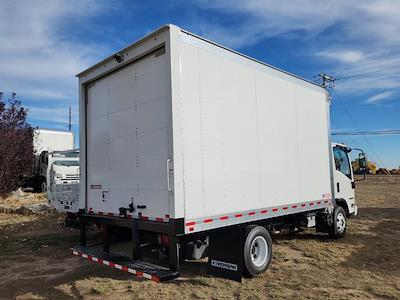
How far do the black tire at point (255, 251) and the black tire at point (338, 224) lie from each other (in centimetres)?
294

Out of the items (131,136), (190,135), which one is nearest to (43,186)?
(131,136)

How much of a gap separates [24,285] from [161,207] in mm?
2761

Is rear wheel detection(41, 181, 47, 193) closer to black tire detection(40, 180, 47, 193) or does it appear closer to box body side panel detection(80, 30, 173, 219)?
black tire detection(40, 180, 47, 193)

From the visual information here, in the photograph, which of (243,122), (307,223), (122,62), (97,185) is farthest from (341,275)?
(122,62)

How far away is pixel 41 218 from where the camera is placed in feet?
43.6

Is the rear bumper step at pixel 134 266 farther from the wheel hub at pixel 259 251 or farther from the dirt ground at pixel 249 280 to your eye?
the wheel hub at pixel 259 251

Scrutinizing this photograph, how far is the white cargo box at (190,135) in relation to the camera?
4949 millimetres

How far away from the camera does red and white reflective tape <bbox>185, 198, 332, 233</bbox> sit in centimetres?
498

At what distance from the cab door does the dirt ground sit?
962 millimetres

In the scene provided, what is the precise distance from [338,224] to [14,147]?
18.2m

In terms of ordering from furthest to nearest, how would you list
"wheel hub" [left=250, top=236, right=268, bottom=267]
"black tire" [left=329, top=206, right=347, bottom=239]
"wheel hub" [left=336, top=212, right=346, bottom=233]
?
"wheel hub" [left=336, top=212, right=346, bottom=233] → "black tire" [left=329, top=206, right=347, bottom=239] → "wheel hub" [left=250, top=236, right=268, bottom=267]

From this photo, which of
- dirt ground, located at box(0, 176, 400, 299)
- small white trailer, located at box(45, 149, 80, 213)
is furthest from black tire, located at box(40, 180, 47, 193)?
dirt ground, located at box(0, 176, 400, 299)

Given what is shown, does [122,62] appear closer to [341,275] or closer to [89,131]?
[89,131]

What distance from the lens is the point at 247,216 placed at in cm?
582
